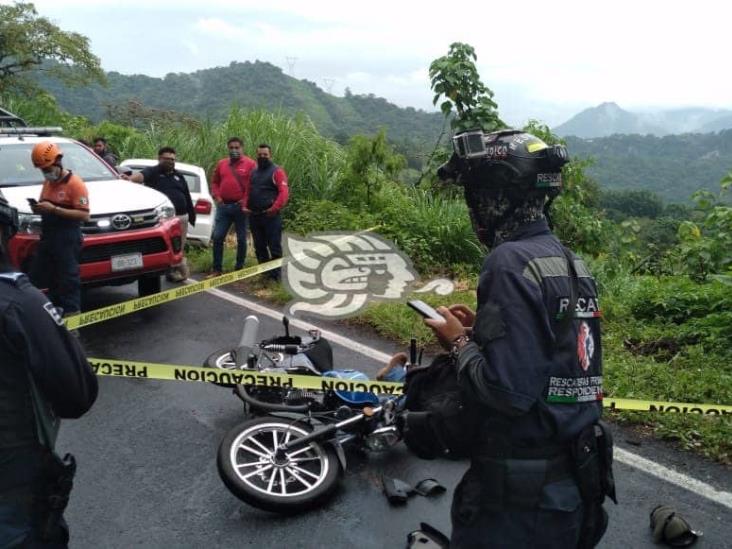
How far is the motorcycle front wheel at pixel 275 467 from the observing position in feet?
11.4

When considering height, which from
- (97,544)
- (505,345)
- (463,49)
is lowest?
(97,544)

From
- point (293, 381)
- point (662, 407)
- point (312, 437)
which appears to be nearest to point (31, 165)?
point (293, 381)

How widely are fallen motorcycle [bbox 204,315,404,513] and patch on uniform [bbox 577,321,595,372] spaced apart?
1.89m

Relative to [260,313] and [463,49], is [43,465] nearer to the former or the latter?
[260,313]

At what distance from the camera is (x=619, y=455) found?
4.18 m

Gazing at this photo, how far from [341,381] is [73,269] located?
3.23 meters

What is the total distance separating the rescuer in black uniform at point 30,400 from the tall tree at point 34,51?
2850 cm

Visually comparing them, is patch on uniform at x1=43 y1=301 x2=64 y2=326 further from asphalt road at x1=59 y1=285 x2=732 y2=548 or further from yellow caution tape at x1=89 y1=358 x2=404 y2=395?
yellow caution tape at x1=89 y1=358 x2=404 y2=395

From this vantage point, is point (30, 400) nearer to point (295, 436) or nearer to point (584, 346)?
point (584, 346)

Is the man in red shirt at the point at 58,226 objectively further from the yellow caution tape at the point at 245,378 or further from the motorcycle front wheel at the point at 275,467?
the motorcycle front wheel at the point at 275,467

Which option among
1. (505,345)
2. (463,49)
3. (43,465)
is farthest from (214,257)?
(505,345)

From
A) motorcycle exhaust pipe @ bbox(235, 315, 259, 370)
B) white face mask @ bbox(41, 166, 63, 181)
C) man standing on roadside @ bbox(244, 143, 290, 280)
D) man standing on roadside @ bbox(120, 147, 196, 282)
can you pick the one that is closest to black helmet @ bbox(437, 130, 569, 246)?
motorcycle exhaust pipe @ bbox(235, 315, 259, 370)

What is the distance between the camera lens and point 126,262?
6.62 metres

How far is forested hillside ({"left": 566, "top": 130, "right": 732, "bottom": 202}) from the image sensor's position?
60.6 meters
